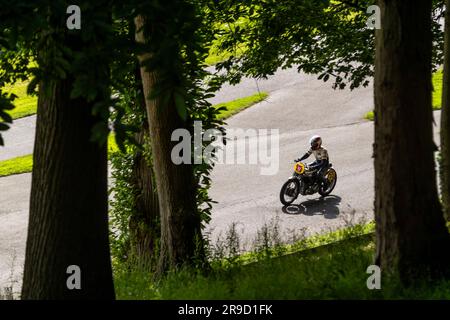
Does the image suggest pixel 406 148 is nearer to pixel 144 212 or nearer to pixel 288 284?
pixel 288 284

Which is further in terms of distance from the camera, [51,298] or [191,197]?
[191,197]

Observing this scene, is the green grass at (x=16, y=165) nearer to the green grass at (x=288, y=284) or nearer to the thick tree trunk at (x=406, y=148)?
the green grass at (x=288, y=284)

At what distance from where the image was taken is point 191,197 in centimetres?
891

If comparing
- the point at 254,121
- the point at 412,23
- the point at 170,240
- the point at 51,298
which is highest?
the point at 254,121

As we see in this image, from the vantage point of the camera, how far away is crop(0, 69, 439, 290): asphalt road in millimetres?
15359

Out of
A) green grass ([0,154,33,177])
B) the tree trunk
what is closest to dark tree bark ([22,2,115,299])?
the tree trunk

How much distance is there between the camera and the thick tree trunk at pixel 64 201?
6.02 m

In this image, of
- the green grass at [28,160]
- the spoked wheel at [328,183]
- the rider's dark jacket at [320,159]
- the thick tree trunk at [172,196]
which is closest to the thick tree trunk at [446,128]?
the thick tree trunk at [172,196]

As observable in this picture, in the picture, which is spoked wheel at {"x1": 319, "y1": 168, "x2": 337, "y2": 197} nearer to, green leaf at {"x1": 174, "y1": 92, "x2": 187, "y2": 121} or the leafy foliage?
the leafy foliage

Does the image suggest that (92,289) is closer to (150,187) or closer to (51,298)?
(51,298)

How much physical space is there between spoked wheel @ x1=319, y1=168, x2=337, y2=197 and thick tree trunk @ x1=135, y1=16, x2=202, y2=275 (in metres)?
7.86

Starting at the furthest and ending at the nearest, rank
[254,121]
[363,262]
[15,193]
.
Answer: [254,121]
[15,193]
[363,262]

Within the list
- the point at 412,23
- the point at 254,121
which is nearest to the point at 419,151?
the point at 412,23

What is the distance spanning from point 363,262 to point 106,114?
3205 millimetres
